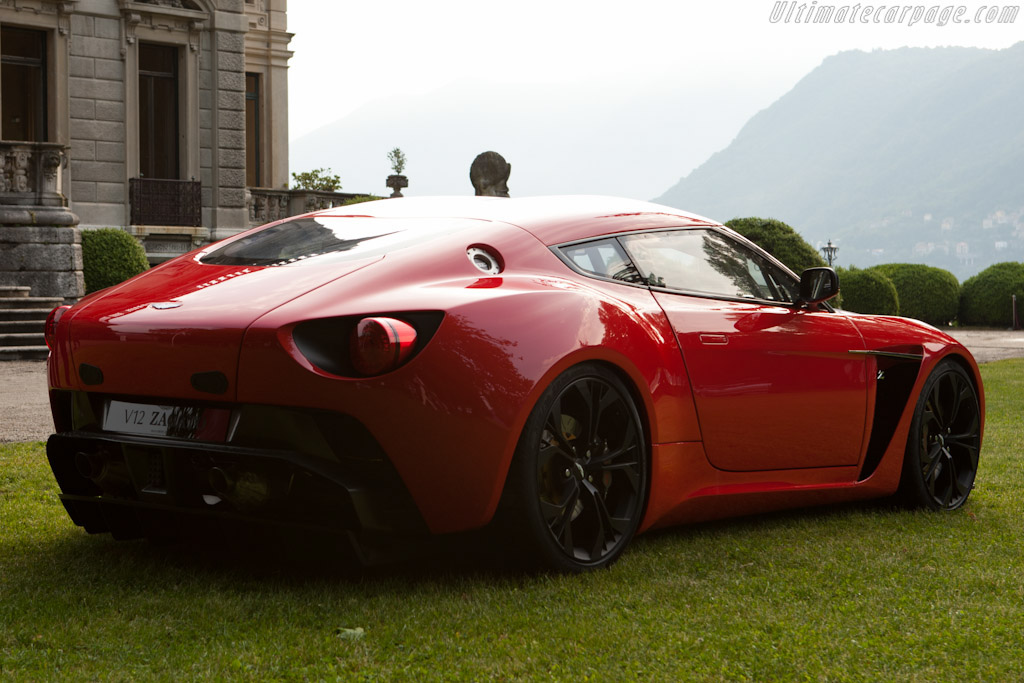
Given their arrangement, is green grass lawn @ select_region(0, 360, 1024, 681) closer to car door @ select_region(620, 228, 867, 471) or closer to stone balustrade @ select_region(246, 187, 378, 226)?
car door @ select_region(620, 228, 867, 471)

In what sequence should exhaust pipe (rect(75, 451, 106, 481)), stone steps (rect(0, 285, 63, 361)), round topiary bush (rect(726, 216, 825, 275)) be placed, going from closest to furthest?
exhaust pipe (rect(75, 451, 106, 481)) < stone steps (rect(0, 285, 63, 361)) < round topiary bush (rect(726, 216, 825, 275))

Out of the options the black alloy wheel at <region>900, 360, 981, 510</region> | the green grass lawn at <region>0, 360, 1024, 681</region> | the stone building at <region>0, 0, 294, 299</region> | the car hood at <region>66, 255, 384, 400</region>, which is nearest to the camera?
the green grass lawn at <region>0, 360, 1024, 681</region>

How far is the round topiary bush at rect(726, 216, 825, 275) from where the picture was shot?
73.3 ft

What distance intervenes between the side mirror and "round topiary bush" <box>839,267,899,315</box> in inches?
1024

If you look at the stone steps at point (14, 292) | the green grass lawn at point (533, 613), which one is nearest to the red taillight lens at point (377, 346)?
the green grass lawn at point (533, 613)

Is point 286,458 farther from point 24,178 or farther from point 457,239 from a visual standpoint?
point 24,178

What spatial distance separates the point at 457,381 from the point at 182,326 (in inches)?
34.2

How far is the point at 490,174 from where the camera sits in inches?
747

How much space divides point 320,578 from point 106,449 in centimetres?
80

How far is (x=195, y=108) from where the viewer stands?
2561cm

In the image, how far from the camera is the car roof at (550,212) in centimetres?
454

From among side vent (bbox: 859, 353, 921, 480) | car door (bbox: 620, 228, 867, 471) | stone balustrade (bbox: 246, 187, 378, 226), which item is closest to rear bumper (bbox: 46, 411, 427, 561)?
car door (bbox: 620, 228, 867, 471)

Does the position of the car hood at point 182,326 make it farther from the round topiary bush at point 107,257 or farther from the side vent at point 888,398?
the round topiary bush at point 107,257

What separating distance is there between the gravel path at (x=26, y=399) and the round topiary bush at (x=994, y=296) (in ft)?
37.0
